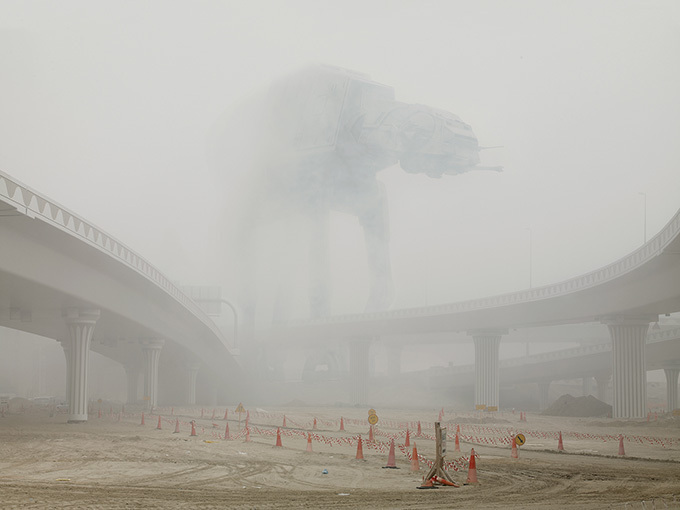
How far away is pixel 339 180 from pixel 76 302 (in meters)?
67.4

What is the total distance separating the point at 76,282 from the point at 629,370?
125ft

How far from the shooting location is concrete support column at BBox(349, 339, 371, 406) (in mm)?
97000

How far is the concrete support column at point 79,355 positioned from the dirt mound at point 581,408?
38657 mm

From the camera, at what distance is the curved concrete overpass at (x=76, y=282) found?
35.6m

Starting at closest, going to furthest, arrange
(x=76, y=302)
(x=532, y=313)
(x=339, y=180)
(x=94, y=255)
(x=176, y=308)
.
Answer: (x=94, y=255) → (x=76, y=302) → (x=176, y=308) → (x=532, y=313) → (x=339, y=180)

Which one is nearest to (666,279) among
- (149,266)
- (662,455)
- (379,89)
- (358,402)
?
(662,455)

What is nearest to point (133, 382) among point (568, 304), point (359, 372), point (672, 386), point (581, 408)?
point (359, 372)

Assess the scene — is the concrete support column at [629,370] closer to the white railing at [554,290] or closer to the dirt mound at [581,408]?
the white railing at [554,290]

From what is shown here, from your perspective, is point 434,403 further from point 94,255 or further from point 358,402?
point 94,255

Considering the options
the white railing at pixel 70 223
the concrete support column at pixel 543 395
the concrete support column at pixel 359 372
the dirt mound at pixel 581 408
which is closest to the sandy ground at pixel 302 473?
the white railing at pixel 70 223

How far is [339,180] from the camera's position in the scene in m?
112

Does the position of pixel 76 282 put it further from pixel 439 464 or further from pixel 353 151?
pixel 353 151

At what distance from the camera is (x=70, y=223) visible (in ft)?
127

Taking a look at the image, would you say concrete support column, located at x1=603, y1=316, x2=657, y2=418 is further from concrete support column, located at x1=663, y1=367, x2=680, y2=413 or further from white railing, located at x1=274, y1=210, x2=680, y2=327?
concrete support column, located at x1=663, y1=367, x2=680, y2=413
